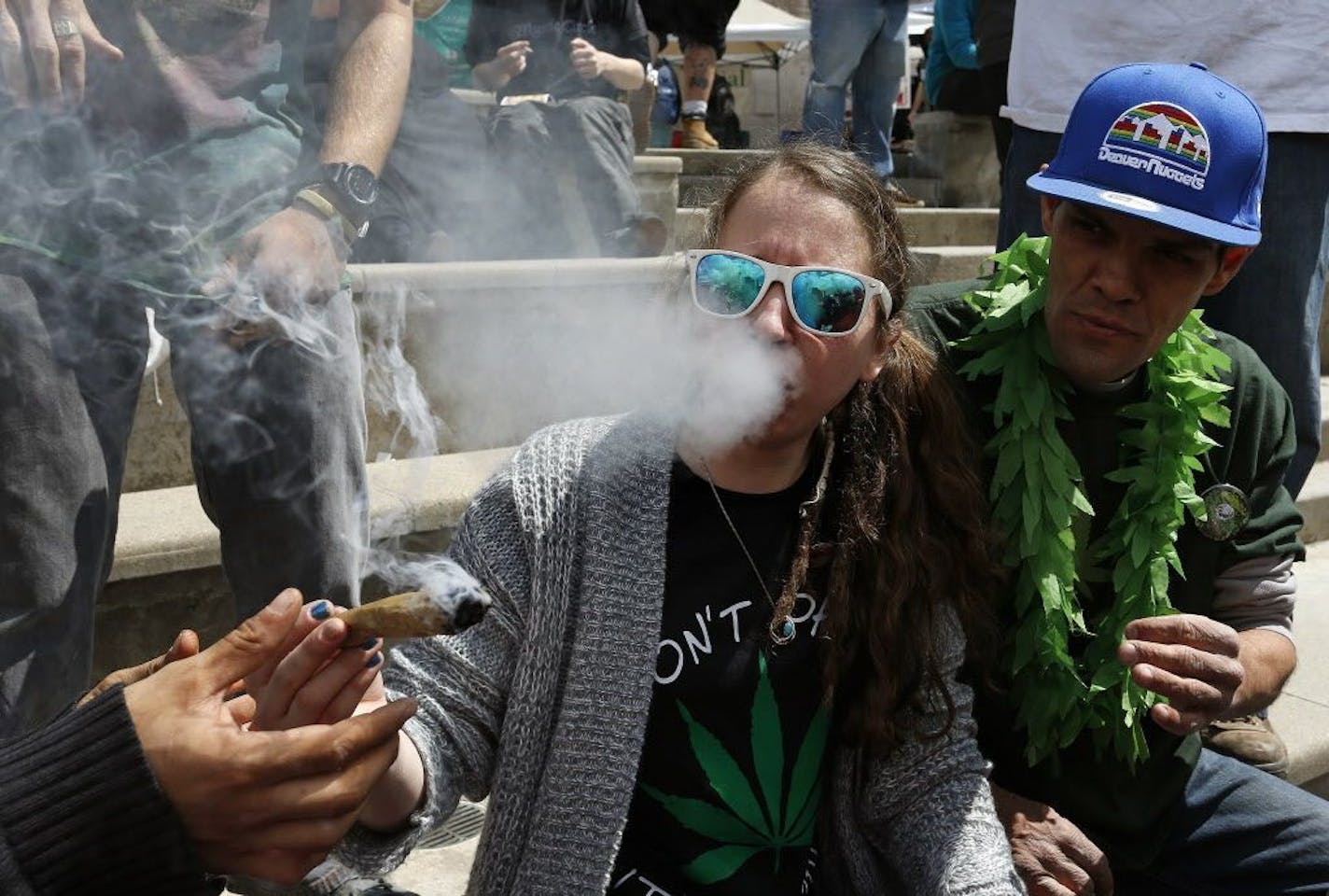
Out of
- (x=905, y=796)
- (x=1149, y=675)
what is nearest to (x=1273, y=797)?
(x=1149, y=675)

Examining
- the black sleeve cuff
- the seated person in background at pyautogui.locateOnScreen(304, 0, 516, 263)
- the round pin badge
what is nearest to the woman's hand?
the black sleeve cuff

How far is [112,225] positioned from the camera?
2.17m

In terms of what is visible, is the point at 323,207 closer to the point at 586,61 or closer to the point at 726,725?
the point at 726,725

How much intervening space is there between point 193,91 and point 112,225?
0.83ft

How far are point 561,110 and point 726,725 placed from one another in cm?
322

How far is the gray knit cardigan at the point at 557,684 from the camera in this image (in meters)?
1.59

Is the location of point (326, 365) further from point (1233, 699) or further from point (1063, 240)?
point (1233, 699)

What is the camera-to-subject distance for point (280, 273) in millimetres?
2104

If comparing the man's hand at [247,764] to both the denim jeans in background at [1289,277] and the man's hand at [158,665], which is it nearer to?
the man's hand at [158,665]

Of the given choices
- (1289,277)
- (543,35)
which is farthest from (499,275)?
(1289,277)

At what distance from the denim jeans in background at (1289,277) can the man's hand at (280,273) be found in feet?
6.04

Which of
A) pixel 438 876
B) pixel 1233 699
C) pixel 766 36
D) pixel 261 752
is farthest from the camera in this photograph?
pixel 766 36

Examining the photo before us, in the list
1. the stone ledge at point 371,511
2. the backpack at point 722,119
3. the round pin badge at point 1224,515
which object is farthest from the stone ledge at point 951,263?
the backpack at point 722,119

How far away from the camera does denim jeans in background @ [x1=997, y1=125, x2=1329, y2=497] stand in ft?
9.09
